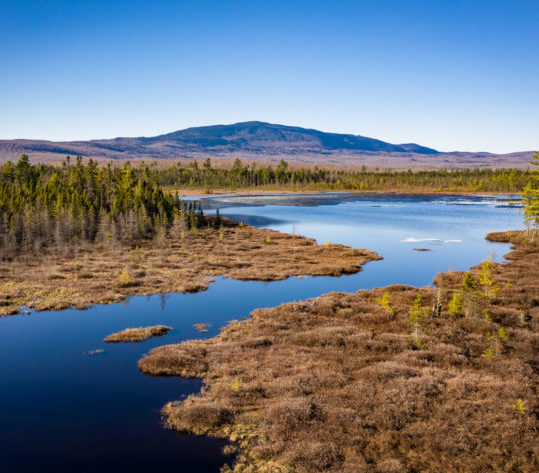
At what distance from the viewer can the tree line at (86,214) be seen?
206ft

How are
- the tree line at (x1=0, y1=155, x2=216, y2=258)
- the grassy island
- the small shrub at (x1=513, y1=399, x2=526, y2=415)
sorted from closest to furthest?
the small shrub at (x1=513, y1=399, x2=526, y2=415)
the grassy island
the tree line at (x1=0, y1=155, x2=216, y2=258)

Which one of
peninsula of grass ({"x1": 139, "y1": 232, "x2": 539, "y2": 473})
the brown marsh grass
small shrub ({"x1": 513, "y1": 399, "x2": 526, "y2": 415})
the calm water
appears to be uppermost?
small shrub ({"x1": 513, "y1": 399, "x2": 526, "y2": 415})

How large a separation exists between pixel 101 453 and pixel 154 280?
27.1 m

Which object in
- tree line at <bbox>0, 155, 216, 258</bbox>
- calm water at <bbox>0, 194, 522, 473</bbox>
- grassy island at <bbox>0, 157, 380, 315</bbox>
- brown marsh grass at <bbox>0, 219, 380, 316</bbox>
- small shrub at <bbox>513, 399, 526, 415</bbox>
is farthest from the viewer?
tree line at <bbox>0, 155, 216, 258</bbox>

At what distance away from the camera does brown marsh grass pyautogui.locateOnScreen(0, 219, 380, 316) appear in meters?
35.3

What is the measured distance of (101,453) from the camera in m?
14.7

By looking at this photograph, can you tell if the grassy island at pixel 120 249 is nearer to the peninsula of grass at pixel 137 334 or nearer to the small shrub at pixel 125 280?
the small shrub at pixel 125 280

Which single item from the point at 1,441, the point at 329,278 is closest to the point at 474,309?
the point at 329,278

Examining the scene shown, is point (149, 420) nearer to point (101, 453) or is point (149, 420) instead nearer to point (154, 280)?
point (101, 453)

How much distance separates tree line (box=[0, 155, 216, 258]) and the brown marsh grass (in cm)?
506

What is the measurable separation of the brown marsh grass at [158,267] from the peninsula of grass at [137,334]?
797cm

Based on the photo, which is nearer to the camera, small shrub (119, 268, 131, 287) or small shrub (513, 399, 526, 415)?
small shrub (513, 399, 526, 415)

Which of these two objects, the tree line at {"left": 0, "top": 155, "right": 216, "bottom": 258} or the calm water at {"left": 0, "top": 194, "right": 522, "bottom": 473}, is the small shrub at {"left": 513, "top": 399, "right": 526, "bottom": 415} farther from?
the tree line at {"left": 0, "top": 155, "right": 216, "bottom": 258}

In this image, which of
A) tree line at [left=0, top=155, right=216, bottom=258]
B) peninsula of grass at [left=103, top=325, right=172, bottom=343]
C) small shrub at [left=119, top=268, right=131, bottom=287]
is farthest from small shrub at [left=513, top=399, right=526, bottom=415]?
tree line at [left=0, top=155, right=216, bottom=258]
